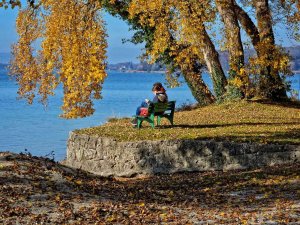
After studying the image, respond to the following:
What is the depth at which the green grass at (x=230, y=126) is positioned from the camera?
60.1ft

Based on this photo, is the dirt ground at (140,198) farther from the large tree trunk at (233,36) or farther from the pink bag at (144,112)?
the large tree trunk at (233,36)

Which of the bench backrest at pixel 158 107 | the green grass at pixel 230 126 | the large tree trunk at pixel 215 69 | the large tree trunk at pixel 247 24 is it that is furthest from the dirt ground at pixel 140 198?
the large tree trunk at pixel 247 24

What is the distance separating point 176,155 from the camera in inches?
687

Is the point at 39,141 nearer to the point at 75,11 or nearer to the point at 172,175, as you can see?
the point at 75,11

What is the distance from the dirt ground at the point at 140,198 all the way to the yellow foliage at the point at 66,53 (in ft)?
33.8

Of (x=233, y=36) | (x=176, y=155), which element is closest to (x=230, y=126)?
(x=176, y=155)

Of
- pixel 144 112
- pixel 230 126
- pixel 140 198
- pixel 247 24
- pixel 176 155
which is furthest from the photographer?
pixel 247 24

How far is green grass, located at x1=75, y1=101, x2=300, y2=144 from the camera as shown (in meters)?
18.3

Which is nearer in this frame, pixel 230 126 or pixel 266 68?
pixel 230 126

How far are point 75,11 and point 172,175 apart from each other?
451 inches

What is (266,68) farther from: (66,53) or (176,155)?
(176,155)

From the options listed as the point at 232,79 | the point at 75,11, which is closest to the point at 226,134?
the point at 232,79

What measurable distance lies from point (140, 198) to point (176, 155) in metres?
5.61

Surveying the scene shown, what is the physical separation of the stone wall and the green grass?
509 mm
